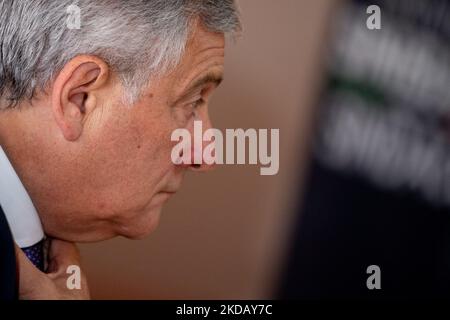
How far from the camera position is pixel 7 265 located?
122cm

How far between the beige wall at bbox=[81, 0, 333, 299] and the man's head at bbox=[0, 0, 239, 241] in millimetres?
1083

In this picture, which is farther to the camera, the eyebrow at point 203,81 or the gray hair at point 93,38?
the eyebrow at point 203,81

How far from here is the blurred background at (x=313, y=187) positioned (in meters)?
2.43

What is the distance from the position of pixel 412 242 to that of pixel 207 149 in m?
1.24

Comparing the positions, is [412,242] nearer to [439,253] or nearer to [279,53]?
[439,253]

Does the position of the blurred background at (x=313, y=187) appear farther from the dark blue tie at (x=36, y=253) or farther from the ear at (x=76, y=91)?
the ear at (x=76, y=91)

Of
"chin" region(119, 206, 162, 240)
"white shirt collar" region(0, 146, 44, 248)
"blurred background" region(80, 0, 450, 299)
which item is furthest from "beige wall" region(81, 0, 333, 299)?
"white shirt collar" region(0, 146, 44, 248)

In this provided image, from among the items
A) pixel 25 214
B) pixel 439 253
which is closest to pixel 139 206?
pixel 25 214

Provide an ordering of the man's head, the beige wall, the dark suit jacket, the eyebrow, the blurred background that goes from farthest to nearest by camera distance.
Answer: the beige wall < the blurred background < the eyebrow < the man's head < the dark suit jacket

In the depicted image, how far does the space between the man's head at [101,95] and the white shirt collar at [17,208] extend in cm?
5

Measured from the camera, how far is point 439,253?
2557 mm

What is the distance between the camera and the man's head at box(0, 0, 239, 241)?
52.1 inches

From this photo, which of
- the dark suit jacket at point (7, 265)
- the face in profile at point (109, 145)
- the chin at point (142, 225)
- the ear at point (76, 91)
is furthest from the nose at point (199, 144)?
the dark suit jacket at point (7, 265)

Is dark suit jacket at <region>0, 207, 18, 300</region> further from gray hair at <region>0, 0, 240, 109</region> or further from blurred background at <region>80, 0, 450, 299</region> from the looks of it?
blurred background at <region>80, 0, 450, 299</region>
